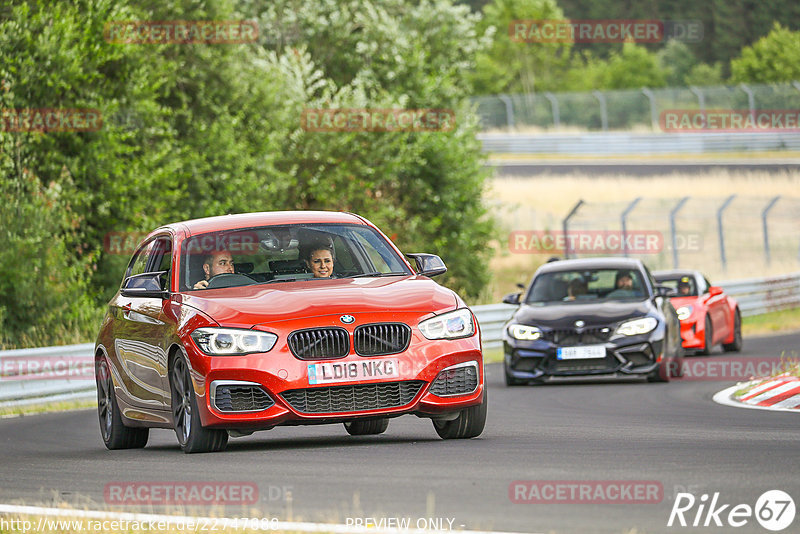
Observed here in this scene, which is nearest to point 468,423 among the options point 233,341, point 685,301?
point 233,341

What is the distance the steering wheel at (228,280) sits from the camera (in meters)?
10.5

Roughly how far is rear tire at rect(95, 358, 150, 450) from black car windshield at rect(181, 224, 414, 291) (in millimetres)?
1552

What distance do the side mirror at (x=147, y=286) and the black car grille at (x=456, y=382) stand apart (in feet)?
6.79

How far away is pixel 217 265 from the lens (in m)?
10.7

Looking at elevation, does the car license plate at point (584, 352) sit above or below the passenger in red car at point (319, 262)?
below

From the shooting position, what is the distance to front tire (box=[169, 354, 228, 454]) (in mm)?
9953

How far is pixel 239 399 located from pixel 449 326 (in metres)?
1.43

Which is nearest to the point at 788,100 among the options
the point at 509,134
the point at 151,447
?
the point at 509,134
